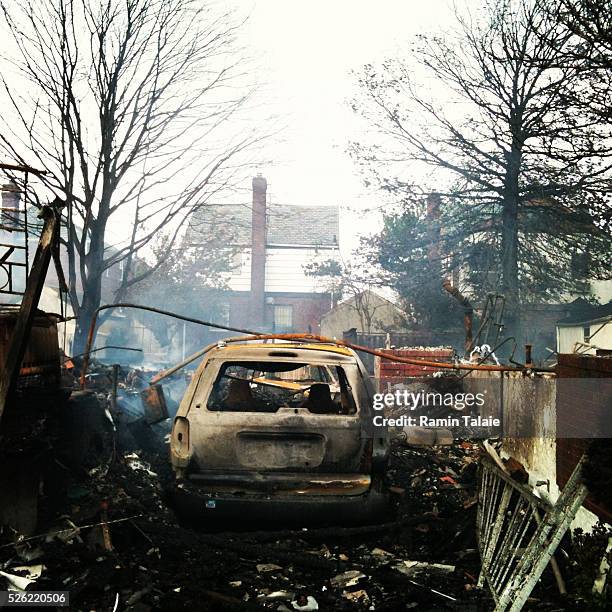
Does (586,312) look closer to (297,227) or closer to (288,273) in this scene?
(288,273)

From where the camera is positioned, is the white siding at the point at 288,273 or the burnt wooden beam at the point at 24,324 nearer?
the burnt wooden beam at the point at 24,324

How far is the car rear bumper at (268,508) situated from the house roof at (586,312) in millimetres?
25267

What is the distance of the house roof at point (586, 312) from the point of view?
28606mm

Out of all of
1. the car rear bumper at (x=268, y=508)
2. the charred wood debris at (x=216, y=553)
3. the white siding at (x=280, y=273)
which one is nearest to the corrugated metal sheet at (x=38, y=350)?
the charred wood debris at (x=216, y=553)

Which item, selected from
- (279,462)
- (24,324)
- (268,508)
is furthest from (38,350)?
(268,508)

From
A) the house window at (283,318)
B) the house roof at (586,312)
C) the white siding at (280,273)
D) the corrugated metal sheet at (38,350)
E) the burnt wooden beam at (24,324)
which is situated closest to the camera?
the burnt wooden beam at (24,324)

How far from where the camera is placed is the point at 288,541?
4914 mm

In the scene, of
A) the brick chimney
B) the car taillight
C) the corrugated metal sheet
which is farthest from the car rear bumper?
the brick chimney

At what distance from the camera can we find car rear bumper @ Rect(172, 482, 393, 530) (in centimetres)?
487

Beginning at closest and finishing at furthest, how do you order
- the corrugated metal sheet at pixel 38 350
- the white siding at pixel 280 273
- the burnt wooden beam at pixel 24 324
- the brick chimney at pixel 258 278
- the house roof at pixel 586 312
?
the burnt wooden beam at pixel 24 324
the corrugated metal sheet at pixel 38 350
the house roof at pixel 586 312
the brick chimney at pixel 258 278
the white siding at pixel 280 273

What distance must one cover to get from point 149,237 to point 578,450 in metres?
12.6

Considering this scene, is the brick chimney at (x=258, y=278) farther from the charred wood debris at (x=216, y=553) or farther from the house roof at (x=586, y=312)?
the charred wood debris at (x=216, y=553)

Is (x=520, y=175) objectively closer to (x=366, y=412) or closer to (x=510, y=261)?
(x=510, y=261)

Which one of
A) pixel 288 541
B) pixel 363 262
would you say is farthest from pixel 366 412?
pixel 363 262
